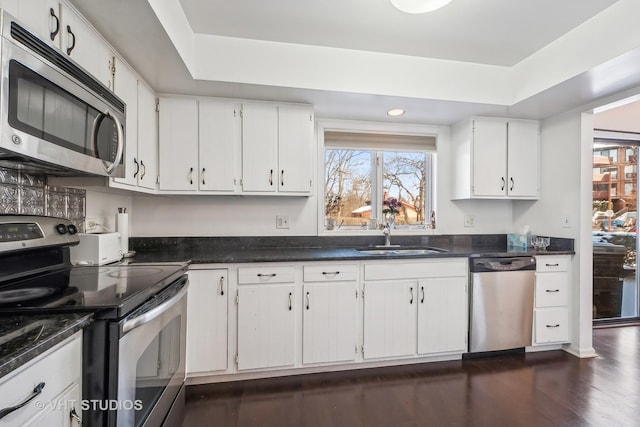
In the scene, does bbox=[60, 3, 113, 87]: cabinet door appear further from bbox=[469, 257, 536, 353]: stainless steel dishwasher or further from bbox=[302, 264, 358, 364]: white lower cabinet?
bbox=[469, 257, 536, 353]: stainless steel dishwasher

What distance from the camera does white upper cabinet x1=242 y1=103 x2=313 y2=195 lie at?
2.52 meters

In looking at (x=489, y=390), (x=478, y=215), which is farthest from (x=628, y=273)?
(x=489, y=390)

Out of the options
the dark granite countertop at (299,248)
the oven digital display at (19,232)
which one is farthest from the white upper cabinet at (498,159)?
the oven digital display at (19,232)

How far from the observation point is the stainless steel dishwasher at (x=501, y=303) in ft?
8.42

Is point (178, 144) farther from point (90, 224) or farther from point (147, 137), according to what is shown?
point (90, 224)

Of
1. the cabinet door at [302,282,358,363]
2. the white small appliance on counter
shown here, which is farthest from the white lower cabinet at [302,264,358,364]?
the white small appliance on counter

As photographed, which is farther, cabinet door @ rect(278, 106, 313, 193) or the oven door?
cabinet door @ rect(278, 106, 313, 193)

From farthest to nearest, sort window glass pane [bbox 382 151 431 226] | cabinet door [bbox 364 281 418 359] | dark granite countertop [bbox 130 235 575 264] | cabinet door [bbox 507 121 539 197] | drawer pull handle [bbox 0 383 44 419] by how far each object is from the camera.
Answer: window glass pane [bbox 382 151 431 226] → cabinet door [bbox 507 121 539 197] → cabinet door [bbox 364 281 418 359] → dark granite countertop [bbox 130 235 575 264] → drawer pull handle [bbox 0 383 44 419]

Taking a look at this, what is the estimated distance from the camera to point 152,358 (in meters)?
1.39

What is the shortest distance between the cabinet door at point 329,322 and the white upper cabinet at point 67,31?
1.84m

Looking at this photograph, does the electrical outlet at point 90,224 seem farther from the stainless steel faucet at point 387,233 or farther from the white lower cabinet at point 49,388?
the stainless steel faucet at point 387,233

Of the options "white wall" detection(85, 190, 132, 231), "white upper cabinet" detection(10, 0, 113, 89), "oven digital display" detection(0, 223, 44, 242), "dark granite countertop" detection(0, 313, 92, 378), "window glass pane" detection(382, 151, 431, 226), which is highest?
"white upper cabinet" detection(10, 0, 113, 89)

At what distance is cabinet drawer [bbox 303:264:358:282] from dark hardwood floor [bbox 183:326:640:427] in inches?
28.8

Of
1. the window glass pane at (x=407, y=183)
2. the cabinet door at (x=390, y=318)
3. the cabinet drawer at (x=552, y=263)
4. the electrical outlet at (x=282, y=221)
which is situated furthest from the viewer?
the window glass pane at (x=407, y=183)
